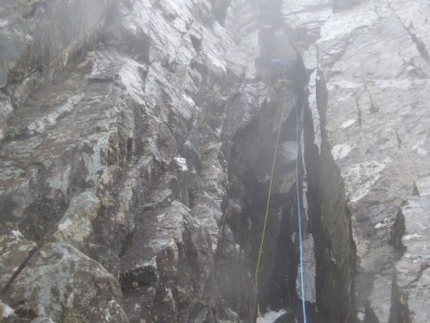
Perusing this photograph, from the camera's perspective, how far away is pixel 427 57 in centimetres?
1329

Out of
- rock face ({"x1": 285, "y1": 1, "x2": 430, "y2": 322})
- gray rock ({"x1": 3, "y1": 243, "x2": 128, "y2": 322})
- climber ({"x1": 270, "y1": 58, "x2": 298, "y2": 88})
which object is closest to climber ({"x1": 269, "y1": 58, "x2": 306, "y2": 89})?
climber ({"x1": 270, "y1": 58, "x2": 298, "y2": 88})

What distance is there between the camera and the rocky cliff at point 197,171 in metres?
6.58

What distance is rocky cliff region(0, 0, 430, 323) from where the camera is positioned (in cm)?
658

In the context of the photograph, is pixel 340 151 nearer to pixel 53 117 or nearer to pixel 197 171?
pixel 197 171

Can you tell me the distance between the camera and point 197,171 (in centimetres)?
1130

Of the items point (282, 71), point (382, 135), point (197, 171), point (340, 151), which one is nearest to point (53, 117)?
point (197, 171)

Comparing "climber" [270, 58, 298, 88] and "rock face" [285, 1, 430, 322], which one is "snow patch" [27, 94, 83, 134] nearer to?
"rock face" [285, 1, 430, 322]

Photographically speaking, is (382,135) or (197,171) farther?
(197,171)

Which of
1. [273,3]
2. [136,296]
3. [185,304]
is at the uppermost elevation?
[273,3]

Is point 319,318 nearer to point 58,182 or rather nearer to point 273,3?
point 58,182

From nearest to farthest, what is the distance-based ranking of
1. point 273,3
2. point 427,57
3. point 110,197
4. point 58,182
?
point 58,182, point 110,197, point 427,57, point 273,3

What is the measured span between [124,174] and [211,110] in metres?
6.12

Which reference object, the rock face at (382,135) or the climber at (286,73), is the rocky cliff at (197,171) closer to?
the rock face at (382,135)

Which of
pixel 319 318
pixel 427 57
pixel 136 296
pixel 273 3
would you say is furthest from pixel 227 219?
pixel 273 3
